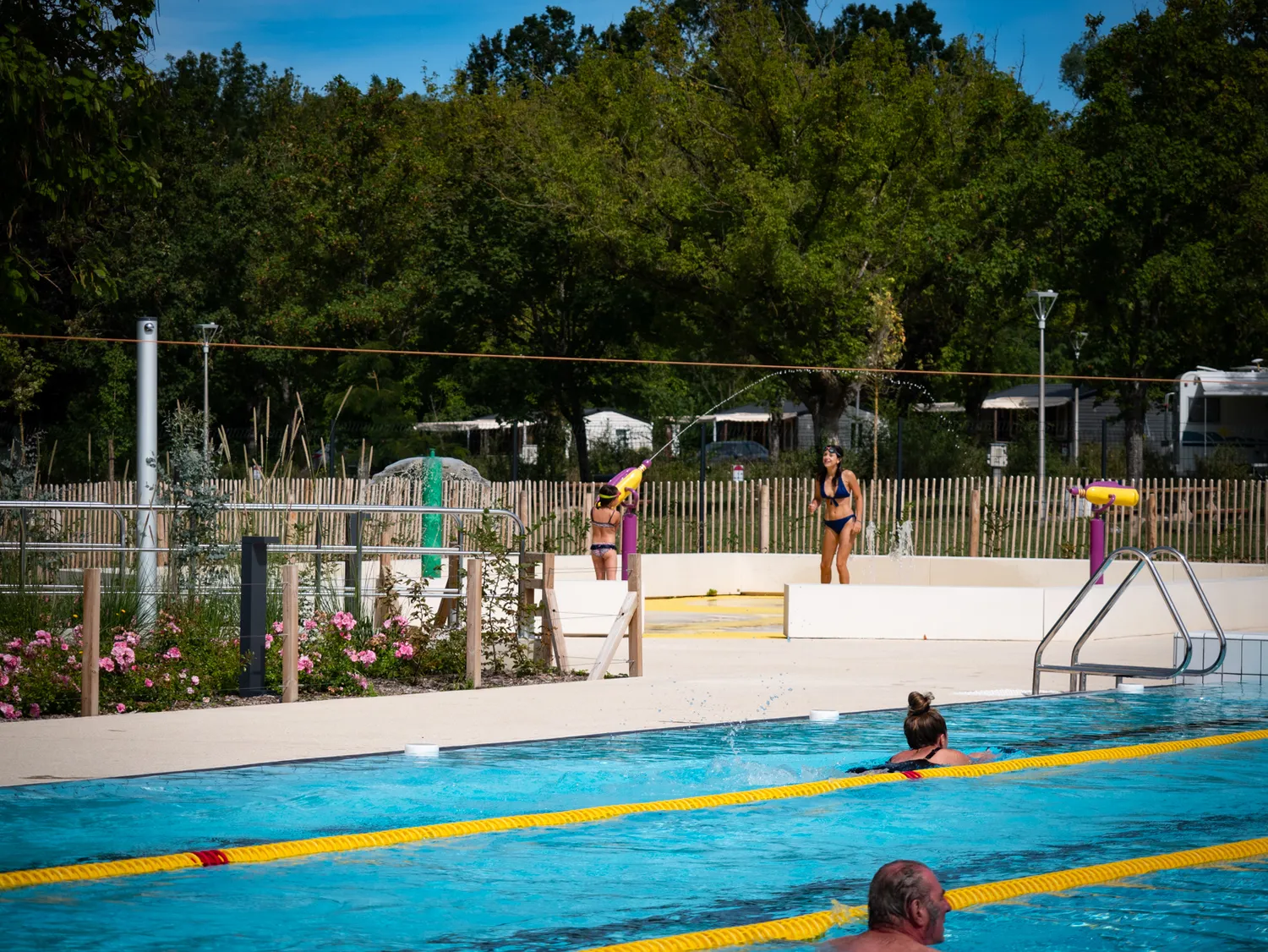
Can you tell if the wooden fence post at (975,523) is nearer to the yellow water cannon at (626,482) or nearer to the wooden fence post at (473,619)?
the yellow water cannon at (626,482)

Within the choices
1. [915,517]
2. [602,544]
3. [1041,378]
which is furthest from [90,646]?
[1041,378]

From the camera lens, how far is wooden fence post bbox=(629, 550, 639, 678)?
12.7 meters

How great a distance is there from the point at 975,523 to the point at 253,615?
15.8 m

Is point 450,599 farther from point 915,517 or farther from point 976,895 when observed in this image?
point 915,517

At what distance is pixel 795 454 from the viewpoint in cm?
4450

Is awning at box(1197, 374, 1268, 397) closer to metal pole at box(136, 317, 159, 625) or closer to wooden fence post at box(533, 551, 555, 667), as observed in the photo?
wooden fence post at box(533, 551, 555, 667)

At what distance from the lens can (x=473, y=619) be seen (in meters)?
11.9

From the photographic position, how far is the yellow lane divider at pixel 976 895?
5.73 metres

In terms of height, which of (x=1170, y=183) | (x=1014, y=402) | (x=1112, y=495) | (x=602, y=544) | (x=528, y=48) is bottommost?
(x=602, y=544)

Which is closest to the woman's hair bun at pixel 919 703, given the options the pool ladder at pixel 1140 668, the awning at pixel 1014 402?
the pool ladder at pixel 1140 668

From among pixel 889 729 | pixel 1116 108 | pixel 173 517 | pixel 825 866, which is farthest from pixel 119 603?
pixel 1116 108

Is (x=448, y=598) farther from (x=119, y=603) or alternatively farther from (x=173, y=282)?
(x=173, y=282)

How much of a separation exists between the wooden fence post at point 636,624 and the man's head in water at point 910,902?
855cm

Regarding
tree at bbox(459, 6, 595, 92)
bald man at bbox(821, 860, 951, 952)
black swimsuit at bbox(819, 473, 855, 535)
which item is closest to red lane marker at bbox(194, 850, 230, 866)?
bald man at bbox(821, 860, 951, 952)
